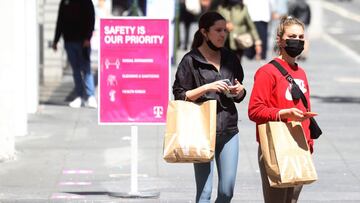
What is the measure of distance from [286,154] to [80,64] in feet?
33.0

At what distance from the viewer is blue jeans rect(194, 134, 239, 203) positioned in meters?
8.21

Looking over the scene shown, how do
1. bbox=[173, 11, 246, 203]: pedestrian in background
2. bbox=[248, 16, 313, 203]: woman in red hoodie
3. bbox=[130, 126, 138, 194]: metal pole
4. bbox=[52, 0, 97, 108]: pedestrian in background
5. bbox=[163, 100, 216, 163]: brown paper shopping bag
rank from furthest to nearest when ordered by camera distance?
bbox=[52, 0, 97, 108]: pedestrian in background
bbox=[130, 126, 138, 194]: metal pole
bbox=[173, 11, 246, 203]: pedestrian in background
bbox=[163, 100, 216, 163]: brown paper shopping bag
bbox=[248, 16, 313, 203]: woman in red hoodie

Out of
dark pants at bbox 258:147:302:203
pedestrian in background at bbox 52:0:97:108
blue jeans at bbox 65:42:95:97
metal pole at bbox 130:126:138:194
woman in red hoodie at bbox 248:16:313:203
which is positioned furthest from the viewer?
blue jeans at bbox 65:42:95:97

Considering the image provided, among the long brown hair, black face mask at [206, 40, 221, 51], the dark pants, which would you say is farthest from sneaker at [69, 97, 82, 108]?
the dark pants

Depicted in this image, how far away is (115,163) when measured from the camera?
12.4 metres

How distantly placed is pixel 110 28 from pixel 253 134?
175 inches

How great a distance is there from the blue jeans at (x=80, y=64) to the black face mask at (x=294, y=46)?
31.2 feet

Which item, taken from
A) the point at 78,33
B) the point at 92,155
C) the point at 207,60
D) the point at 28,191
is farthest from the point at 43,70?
the point at 207,60

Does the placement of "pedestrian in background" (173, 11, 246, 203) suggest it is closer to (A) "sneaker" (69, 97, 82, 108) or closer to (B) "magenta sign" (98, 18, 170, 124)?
(B) "magenta sign" (98, 18, 170, 124)

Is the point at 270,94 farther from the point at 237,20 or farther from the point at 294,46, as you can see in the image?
the point at 237,20

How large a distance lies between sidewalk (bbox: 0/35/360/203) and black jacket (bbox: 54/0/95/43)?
44.3 inches

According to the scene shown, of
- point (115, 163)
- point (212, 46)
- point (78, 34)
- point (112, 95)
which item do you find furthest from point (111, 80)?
point (78, 34)

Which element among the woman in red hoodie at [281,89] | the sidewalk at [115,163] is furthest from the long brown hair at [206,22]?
the sidewalk at [115,163]

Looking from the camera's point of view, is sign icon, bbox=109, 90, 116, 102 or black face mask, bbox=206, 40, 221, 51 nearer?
black face mask, bbox=206, 40, 221, 51
